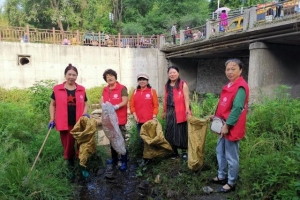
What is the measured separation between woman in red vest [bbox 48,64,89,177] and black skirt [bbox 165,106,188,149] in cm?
128

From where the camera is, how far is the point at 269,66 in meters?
8.13

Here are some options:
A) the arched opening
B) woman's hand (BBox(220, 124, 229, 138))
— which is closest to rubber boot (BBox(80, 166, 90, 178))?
woman's hand (BBox(220, 124, 229, 138))

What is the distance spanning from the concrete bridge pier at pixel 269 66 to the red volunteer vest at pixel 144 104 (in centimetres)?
521

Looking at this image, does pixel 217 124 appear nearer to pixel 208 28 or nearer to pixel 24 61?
pixel 208 28

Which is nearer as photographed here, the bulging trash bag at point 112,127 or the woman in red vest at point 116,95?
the bulging trash bag at point 112,127

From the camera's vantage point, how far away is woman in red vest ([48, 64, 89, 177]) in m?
3.34

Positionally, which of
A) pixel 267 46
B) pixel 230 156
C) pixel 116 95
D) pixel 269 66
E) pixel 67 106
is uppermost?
pixel 267 46

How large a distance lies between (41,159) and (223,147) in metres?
2.67

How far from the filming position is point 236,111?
2572 millimetres

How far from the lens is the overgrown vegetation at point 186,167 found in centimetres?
237

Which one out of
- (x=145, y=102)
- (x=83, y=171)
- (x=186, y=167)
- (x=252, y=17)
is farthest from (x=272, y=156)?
(x=252, y=17)

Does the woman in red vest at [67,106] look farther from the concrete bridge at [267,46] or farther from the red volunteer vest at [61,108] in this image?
the concrete bridge at [267,46]

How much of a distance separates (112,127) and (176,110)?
39.4 inches

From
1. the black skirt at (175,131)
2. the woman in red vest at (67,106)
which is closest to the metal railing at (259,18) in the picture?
the black skirt at (175,131)
